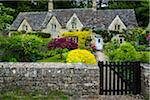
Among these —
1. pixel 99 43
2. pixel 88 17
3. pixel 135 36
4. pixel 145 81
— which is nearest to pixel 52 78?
pixel 145 81

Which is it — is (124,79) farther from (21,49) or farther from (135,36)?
(135,36)

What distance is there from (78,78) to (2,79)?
2480 mm

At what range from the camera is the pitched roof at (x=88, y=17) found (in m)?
50.3

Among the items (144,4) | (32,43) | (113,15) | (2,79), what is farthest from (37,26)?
(2,79)

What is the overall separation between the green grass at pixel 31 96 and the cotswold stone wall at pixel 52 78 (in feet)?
0.48

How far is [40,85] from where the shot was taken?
1157cm

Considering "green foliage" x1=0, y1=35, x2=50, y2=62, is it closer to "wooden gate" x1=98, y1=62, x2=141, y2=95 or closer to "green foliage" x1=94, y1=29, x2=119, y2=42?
"wooden gate" x1=98, y1=62, x2=141, y2=95

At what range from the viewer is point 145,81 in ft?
36.8

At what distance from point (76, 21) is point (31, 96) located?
4030cm

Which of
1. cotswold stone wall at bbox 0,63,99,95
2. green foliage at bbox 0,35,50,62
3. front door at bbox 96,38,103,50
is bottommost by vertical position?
front door at bbox 96,38,103,50

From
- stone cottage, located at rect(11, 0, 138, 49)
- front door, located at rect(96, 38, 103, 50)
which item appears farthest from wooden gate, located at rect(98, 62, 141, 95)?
stone cottage, located at rect(11, 0, 138, 49)

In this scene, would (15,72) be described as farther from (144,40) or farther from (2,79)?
(144,40)

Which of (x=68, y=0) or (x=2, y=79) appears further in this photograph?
(x=68, y=0)

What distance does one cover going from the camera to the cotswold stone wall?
37.5 ft
